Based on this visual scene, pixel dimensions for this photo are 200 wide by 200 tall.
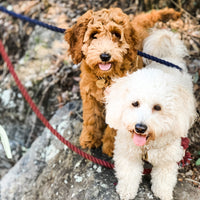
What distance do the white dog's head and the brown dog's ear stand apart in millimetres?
724

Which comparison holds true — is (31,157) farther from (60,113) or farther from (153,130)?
(153,130)

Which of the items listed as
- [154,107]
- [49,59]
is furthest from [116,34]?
[49,59]

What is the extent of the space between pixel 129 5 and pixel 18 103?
2.78 metres

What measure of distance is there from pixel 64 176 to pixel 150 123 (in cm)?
153

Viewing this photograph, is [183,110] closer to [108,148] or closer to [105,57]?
[105,57]

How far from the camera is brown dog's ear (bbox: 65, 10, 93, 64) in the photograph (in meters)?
2.55

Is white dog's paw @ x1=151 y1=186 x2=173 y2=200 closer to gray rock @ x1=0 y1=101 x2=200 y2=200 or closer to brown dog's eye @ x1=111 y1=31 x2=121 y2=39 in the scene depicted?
gray rock @ x1=0 y1=101 x2=200 y2=200

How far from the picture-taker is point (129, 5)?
4.71m

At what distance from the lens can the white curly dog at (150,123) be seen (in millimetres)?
1987

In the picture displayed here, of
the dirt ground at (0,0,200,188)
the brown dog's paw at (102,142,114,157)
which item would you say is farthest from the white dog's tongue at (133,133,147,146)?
the dirt ground at (0,0,200,188)

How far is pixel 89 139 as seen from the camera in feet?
10.1

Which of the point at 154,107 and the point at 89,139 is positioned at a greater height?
the point at 154,107

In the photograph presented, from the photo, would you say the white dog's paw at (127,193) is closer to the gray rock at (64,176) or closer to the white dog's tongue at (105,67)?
the gray rock at (64,176)

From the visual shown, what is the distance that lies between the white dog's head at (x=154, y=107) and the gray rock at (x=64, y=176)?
82 centimetres
